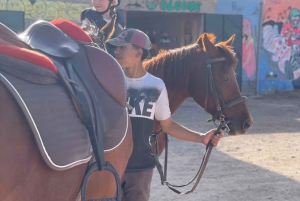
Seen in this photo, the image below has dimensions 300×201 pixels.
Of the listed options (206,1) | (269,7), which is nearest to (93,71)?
(206,1)

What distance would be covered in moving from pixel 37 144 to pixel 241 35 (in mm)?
14225

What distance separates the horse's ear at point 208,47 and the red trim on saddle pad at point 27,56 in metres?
1.77

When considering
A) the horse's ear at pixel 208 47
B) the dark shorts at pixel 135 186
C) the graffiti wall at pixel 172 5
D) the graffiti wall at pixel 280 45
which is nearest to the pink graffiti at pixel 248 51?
the graffiti wall at pixel 280 45

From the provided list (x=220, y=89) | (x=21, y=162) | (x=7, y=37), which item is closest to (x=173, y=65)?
(x=220, y=89)

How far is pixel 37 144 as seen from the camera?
1.81m

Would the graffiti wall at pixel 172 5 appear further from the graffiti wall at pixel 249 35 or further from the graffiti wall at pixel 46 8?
the graffiti wall at pixel 46 8

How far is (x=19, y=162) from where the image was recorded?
1.77 m

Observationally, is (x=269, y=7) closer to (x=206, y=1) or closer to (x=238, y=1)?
(x=238, y=1)

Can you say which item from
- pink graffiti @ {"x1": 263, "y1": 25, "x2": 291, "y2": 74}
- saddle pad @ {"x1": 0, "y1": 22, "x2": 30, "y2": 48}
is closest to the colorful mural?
pink graffiti @ {"x1": 263, "y1": 25, "x2": 291, "y2": 74}

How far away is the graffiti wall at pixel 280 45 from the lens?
16.2m

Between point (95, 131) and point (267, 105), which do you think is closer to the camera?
point (95, 131)

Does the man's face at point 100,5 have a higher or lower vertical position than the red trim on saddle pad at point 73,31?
higher

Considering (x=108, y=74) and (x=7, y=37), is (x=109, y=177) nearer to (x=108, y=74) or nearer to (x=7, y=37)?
(x=108, y=74)

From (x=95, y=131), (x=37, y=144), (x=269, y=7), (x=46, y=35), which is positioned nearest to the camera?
(x=37, y=144)
